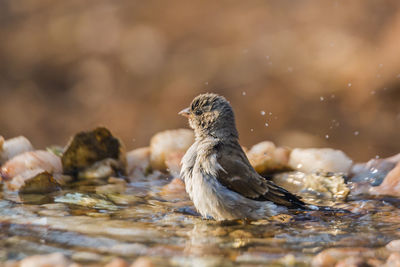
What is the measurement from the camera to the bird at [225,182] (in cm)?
316

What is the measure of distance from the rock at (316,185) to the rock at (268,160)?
9 centimetres

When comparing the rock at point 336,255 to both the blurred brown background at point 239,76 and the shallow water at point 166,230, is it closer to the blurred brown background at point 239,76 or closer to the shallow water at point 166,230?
the shallow water at point 166,230

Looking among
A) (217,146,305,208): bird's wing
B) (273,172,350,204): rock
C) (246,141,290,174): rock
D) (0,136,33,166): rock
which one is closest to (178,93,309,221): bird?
(217,146,305,208): bird's wing

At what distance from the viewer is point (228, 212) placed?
3.17 m

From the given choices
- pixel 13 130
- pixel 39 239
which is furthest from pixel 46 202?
pixel 13 130

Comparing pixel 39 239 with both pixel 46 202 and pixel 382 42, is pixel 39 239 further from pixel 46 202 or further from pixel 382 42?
→ pixel 382 42

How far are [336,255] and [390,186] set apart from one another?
67.2 inches

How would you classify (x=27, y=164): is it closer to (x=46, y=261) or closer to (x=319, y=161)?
(x=46, y=261)

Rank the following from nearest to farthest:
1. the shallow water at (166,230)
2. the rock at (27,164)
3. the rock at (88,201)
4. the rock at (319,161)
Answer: the shallow water at (166,230) < the rock at (88,201) < the rock at (27,164) < the rock at (319,161)

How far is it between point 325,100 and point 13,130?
18.5 ft

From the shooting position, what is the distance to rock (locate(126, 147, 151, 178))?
14.6ft

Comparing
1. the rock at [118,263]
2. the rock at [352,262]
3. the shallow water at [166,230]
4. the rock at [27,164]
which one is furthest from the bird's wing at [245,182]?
the rock at [27,164]

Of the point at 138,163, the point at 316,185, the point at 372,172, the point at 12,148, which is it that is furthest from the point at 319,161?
the point at 12,148

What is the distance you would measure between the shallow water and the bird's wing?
12cm
